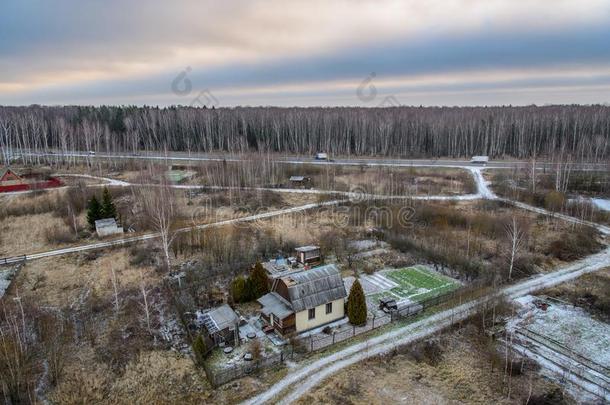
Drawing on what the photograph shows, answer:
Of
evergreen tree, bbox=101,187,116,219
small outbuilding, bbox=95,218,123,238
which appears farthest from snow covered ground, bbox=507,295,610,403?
evergreen tree, bbox=101,187,116,219

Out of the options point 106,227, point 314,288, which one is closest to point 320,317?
point 314,288

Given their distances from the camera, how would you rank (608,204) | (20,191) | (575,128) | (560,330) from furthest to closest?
(575,128) < (20,191) < (608,204) < (560,330)

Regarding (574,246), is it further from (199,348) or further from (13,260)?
(13,260)

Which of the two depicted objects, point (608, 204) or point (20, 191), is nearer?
point (608, 204)

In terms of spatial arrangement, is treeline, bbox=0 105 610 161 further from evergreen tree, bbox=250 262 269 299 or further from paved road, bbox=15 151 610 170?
evergreen tree, bbox=250 262 269 299

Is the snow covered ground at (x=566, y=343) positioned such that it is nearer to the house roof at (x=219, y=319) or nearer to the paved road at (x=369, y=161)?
the house roof at (x=219, y=319)

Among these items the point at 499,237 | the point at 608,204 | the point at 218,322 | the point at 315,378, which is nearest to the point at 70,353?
the point at 218,322

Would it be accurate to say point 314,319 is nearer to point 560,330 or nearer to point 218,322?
point 218,322

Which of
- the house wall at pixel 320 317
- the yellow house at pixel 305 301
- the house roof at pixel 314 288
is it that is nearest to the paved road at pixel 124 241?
the yellow house at pixel 305 301
